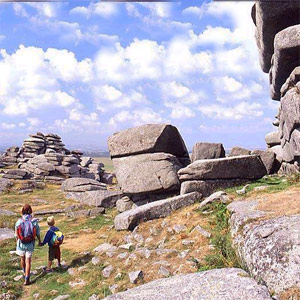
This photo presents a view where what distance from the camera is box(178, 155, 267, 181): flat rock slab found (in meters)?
18.4

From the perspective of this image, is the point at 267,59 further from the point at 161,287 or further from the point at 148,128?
the point at 161,287

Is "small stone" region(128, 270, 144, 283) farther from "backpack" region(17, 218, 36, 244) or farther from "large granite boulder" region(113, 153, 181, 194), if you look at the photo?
"large granite boulder" region(113, 153, 181, 194)

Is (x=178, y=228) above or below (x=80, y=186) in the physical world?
below

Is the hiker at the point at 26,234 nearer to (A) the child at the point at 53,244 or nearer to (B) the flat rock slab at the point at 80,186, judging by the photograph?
(A) the child at the point at 53,244

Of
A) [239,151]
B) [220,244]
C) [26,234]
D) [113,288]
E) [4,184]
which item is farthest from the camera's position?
[4,184]

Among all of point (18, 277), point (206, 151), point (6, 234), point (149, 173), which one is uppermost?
point (206, 151)

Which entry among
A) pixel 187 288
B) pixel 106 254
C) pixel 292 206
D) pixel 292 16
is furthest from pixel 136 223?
pixel 292 16

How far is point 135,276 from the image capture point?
32.6ft

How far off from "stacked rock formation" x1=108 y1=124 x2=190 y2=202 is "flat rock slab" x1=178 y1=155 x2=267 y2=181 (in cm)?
179

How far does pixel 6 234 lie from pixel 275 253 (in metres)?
17.3

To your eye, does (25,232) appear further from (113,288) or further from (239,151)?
(239,151)

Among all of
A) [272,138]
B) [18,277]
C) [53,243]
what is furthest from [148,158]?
[272,138]

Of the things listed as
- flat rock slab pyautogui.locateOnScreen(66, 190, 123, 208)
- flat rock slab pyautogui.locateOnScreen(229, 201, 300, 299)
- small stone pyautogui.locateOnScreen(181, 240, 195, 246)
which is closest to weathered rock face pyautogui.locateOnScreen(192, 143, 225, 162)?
flat rock slab pyautogui.locateOnScreen(66, 190, 123, 208)

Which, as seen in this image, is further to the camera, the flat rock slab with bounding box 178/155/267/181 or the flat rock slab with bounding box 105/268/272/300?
the flat rock slab with bounding box 178/155/267/181
